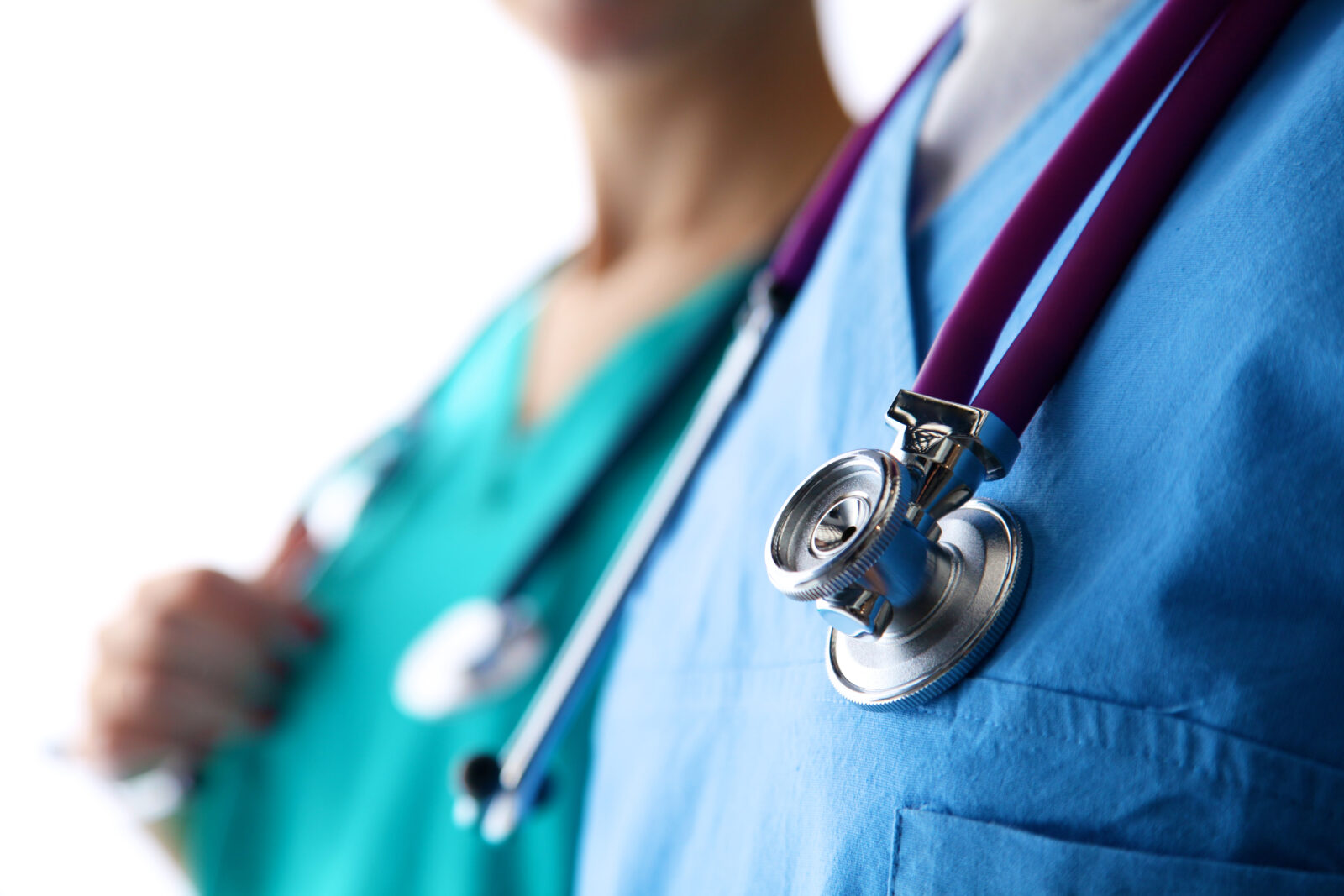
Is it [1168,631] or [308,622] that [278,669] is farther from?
[1168,631]

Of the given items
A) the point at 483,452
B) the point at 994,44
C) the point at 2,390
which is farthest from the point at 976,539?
the point at 2,390

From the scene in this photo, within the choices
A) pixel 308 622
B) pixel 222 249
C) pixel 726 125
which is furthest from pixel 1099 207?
pixel 222 249

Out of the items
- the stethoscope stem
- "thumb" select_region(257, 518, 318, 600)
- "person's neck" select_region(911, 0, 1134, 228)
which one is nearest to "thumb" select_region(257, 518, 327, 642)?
"thumb" select_region(257, 518, 318, 600)

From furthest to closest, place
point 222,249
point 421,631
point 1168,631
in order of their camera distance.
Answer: point 222,249
point 421,631
point 1168,631

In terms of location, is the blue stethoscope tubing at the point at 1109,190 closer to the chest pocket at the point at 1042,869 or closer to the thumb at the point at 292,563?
the chest pocket at the point at 1042,869

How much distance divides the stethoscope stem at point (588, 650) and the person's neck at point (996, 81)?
12cm

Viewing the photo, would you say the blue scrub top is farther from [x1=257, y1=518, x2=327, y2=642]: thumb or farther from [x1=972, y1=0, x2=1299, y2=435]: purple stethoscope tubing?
[x1=257, y1=518, x2=327, y2=642]: thumb

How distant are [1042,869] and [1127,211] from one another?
0.18m

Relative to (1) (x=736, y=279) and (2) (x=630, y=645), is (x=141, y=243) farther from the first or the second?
(2) (x=630, y=645)

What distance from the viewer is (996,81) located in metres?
0.44

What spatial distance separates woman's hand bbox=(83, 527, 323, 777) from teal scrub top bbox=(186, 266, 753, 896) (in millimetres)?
29

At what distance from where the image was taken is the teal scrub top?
0.67m

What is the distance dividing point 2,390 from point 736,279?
1.01 metres

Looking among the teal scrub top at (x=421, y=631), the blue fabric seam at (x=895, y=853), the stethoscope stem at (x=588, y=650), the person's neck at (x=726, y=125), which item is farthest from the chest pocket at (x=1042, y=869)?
the person's neck at (x=726, y=125)
